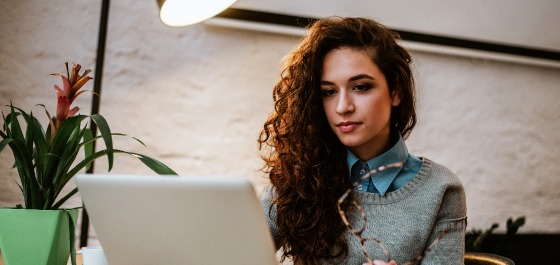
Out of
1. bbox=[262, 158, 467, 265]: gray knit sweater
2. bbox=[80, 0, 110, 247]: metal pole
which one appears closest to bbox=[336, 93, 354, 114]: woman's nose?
bbox=[262, 158, 467, 265]: gray knit sweater

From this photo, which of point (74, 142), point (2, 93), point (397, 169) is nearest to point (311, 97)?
point (397, 169)

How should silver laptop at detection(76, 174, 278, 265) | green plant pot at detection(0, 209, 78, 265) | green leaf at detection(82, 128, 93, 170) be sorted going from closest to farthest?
silver laptop at detection(76, 174, 278, 265) → green plant pot at detection(0, 209, 78, 265) → green leaf at detection(82, 128, 93, 170)

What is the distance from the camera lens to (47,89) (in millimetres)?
1848

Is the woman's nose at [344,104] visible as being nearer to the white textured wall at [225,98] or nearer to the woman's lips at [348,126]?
the woman's lips at [348,126]

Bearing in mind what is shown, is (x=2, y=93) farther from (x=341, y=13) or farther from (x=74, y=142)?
(x=341, y=13)

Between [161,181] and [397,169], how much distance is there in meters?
0.76

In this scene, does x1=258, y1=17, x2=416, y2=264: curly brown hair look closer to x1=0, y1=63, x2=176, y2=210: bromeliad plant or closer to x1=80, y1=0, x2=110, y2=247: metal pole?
x1=0, y1=63, x2=176, y2=210: bromeliad plant

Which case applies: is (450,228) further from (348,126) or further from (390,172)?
(348,126)

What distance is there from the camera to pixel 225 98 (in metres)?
2.08

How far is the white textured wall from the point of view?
6.10 feet

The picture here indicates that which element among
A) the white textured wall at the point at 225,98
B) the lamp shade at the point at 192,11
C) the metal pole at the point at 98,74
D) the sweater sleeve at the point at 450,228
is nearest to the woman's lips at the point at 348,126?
the sweater sleeve at the point at 450,228

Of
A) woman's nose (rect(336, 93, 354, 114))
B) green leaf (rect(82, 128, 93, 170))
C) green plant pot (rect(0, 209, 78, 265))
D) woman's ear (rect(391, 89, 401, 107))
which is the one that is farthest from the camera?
woman's ear (rect(391, 89, 401, 107))

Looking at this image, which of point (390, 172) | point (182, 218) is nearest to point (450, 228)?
point (390, 172)

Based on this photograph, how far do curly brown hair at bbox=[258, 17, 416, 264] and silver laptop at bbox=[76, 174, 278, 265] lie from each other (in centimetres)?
55
